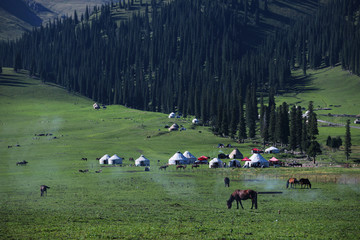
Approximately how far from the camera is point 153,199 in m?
43.7

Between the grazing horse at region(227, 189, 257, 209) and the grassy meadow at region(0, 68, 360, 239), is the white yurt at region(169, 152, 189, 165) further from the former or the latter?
the grazing horse at region(227, 189, 257, 209)

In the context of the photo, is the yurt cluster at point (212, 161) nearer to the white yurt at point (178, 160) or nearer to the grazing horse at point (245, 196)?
the white yurt at point (178, 160)

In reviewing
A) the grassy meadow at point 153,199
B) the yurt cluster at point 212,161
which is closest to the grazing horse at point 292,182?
the grassy meadow at point 153,199

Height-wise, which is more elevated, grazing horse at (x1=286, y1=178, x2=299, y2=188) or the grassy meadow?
grazing horse at (x1=286, y1=178, x2=299, y2=188)

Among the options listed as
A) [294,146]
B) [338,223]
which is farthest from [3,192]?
[294,146]

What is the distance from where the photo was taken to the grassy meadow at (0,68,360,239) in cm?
2705

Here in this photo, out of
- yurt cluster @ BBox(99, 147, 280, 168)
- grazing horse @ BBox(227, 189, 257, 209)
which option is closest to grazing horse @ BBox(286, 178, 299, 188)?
grazing horse @ BBox(227, 189, 257, 209)

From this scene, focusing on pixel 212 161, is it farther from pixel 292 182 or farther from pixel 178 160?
pixel 292 182

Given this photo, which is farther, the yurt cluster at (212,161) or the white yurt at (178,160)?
the white yurt at (178,160)

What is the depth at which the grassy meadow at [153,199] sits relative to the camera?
27.0 meters

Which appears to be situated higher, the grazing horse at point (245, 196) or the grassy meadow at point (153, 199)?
the grazing horse at point (245, 196)

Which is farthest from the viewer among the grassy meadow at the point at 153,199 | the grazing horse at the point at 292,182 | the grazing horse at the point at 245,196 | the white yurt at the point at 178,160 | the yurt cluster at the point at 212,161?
the white yurt at the point at 178,160

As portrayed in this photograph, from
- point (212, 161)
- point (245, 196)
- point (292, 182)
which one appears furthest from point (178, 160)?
point (245, 196)

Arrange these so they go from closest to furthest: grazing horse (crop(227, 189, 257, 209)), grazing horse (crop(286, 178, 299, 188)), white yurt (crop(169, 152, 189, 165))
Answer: grazing horse (crop(227, 189, 257, 209))
grazing horse (crop(286, 178, 299, 188))
white yurt (crop(169, 152, 189, 165))
